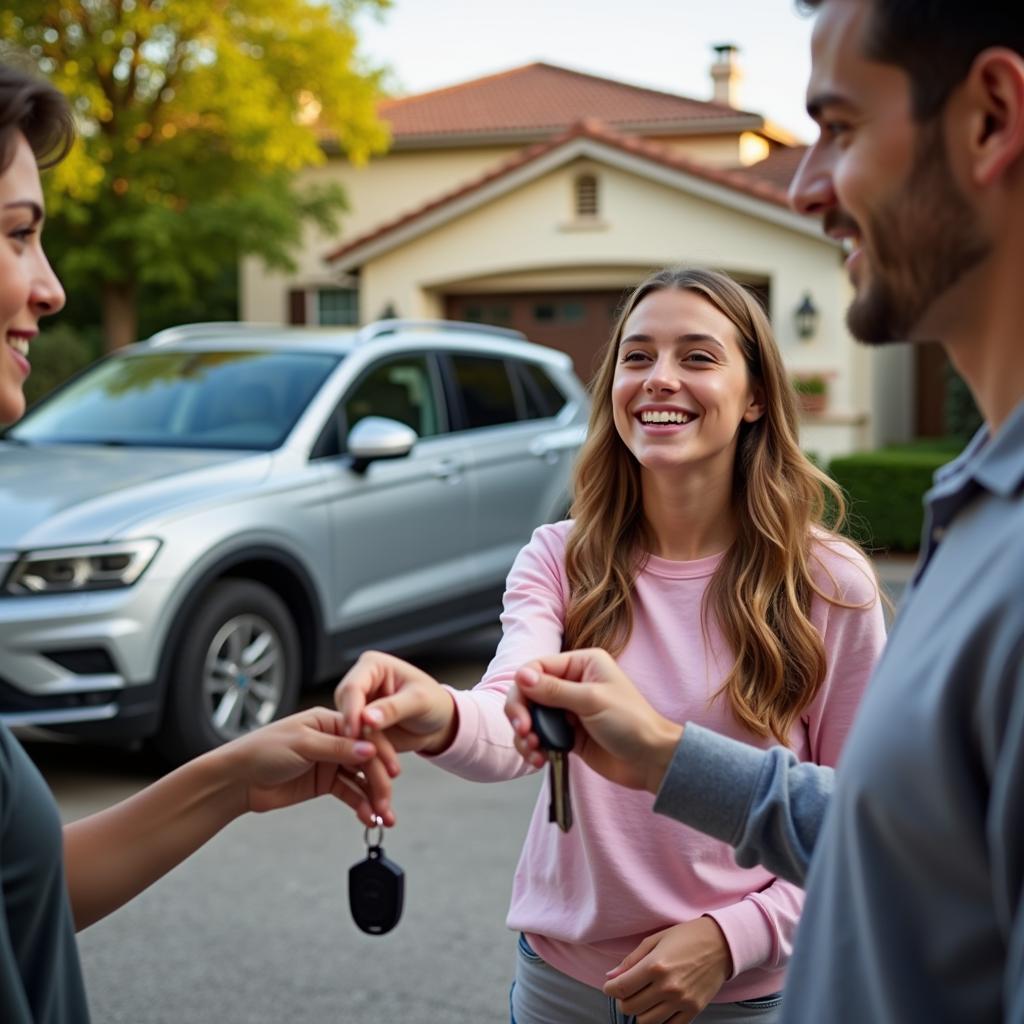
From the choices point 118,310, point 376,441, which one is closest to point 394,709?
point 376,441

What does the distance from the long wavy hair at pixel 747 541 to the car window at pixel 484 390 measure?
5298 mm

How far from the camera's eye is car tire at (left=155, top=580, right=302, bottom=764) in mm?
5980

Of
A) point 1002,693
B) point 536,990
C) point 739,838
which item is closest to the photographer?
point 1002,693

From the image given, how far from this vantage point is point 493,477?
796 centimetres

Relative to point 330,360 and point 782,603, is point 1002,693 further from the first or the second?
point 330,360

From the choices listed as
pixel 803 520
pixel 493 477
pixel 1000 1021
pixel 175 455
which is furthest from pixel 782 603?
pixel 493 477

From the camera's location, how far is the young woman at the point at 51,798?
165 cm

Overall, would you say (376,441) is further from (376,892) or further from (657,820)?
(376,892)

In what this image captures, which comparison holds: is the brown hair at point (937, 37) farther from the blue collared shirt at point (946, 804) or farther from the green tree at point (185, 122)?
the green tree at point (185, 122)

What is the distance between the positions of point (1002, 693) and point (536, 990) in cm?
140

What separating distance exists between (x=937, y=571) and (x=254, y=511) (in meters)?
5.30

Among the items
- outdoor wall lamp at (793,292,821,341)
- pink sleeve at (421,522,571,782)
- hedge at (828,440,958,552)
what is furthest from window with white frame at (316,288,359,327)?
pink sleeve at (421,522,571,782)

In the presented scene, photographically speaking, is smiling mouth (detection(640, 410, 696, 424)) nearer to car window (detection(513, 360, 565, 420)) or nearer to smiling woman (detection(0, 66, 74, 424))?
smiling woman (detection(0, 66, 74, 424))

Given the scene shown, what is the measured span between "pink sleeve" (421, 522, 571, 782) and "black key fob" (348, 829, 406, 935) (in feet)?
0.55
